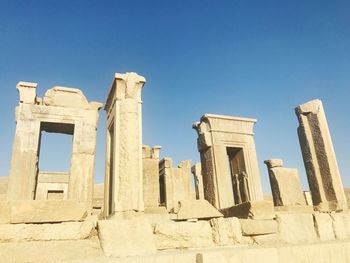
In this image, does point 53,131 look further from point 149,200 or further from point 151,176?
point 149,200

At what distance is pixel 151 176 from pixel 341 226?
696cm

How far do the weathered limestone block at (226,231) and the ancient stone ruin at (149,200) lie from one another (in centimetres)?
1

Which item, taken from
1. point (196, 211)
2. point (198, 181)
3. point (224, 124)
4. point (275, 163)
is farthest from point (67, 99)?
point (198, 181)

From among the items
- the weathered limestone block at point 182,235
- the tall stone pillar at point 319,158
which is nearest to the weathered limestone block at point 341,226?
the tall stone pillar at point 319,158

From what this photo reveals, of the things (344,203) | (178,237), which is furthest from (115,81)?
(344,203)

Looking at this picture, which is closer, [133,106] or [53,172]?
[133,106]

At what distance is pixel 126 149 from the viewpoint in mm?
5066

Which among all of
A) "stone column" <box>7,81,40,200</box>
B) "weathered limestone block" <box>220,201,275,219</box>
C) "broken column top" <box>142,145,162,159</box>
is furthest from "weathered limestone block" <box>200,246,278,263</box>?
"broken column top" <box>142,145,162,159</box>

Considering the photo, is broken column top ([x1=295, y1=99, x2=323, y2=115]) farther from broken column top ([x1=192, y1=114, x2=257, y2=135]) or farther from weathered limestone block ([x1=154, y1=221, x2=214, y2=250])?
weathered limestone block ([x1=154, y1=221, x2=214, y2=250])

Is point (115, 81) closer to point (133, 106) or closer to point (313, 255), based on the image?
point (133, 106)

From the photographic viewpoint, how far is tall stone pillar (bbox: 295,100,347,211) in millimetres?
6371

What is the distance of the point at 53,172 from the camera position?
624 inches

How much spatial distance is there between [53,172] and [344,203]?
1462 centimetres

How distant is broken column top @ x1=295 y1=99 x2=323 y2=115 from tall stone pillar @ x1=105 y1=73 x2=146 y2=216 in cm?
429
